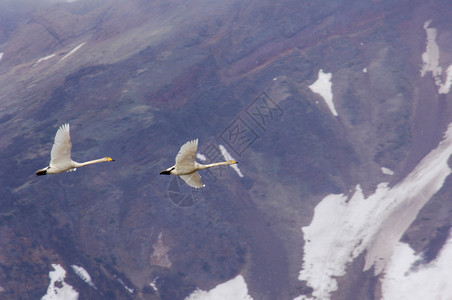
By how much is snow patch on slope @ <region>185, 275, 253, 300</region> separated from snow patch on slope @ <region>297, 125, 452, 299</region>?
40.6ft

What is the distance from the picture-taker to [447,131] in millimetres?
132875

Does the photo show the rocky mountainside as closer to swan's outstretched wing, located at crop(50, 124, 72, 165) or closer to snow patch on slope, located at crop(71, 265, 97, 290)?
snow patch on slope, located at crop(71, 265, 97, 290)

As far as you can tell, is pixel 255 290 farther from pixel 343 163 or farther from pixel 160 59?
pixel 160 59

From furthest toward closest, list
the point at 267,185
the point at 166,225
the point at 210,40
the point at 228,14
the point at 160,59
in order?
the point at 228,14 → the point at 210,40 → the point at 160,59 → the point at 267,185 → the point at 166,225

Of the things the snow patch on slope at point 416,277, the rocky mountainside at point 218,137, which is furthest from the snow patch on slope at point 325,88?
the snow patch on slope at point 416,277

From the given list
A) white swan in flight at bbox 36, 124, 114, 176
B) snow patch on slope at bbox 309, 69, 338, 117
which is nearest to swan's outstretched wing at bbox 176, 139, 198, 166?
white swan in flight at bbox 36, 124, 114, 176

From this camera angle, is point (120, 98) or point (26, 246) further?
point (120, 98)

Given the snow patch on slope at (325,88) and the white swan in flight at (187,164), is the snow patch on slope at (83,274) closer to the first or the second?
the white swan in flight at (187,164)

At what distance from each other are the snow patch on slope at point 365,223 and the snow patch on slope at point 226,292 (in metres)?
12.4

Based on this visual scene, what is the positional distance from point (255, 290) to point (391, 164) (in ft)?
189

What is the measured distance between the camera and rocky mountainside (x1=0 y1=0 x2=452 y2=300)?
100688 mm

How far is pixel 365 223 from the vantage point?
113 meters

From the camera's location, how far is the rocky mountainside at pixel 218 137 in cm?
10069

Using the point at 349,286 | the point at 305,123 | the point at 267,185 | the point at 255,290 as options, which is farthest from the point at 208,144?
the point at 349,286
